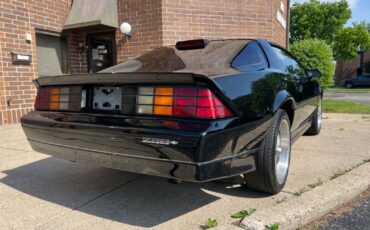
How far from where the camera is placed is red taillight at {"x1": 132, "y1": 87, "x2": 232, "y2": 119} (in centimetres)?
219

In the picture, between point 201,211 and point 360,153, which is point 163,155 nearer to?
point 201,211

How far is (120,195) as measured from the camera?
300cm

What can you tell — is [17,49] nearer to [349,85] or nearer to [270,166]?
[270,166]

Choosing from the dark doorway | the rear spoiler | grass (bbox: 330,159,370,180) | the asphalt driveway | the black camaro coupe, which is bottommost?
grass (bbox: 330,159,370,180)

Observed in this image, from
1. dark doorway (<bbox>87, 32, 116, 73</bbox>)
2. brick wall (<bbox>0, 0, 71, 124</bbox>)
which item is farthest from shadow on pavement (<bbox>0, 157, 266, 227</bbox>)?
dark doorway (<bbox>87, 32, 116, 73</bbox>)

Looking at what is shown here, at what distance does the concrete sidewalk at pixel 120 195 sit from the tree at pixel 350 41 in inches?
1531

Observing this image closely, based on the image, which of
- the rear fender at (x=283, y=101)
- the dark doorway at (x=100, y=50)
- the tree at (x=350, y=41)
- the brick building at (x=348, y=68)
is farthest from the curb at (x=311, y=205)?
the brick building at (x=348, y=68)

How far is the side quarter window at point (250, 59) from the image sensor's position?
2807 millimetres

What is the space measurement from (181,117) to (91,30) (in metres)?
7.09

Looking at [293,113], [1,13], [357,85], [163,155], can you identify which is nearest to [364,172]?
[293,113]

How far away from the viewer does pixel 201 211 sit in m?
2.64

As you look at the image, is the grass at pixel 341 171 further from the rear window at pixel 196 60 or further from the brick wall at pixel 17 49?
the brick wall at pixel 17 49

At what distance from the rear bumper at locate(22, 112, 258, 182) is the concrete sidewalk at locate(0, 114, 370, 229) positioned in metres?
0.41

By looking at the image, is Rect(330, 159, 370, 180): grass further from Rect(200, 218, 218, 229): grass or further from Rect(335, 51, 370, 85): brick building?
Rect(335, 51, 370, 85): brick building
